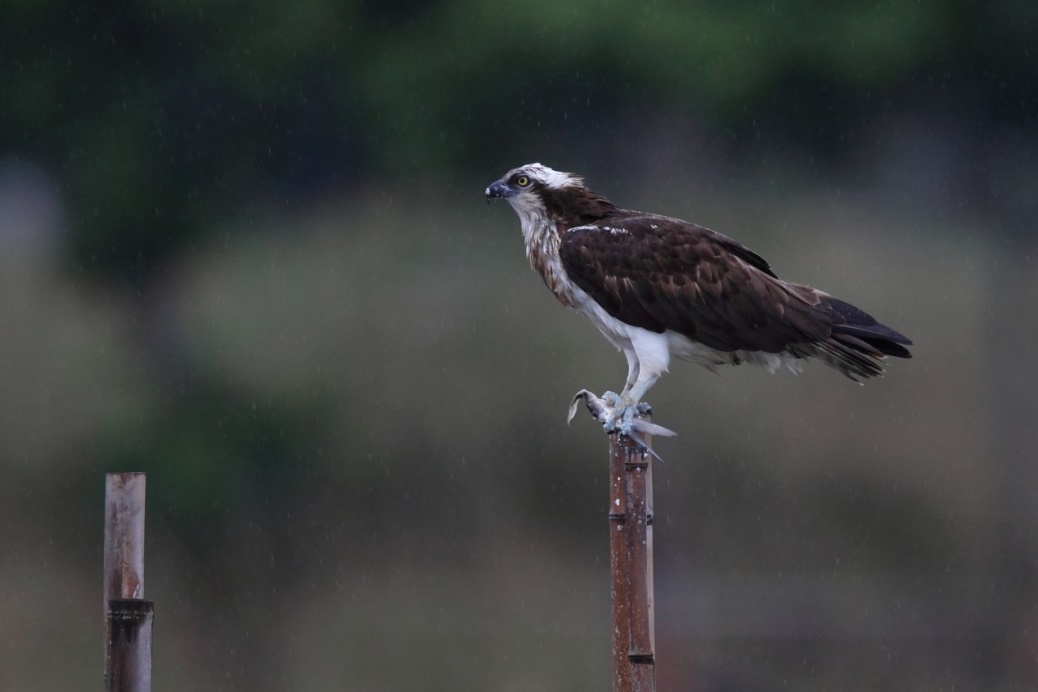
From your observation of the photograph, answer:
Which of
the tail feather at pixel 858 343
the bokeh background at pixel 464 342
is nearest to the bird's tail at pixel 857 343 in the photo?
the tail feather at pixel 858 343

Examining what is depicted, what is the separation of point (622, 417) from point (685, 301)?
3.47 feet

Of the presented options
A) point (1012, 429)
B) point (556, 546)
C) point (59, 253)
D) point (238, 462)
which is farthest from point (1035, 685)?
point (59, 253)

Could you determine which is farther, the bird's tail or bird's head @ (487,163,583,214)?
bird's head @ (487,163,583,214)

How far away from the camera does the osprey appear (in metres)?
6.01

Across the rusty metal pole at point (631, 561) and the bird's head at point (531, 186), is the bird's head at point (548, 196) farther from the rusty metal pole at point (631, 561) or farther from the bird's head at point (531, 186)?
the rusty metal pole at point (631, 561)

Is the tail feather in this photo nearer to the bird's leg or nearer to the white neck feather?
the bird's leg

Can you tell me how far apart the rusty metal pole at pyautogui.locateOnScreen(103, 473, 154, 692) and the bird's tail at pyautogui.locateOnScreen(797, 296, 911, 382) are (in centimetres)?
273

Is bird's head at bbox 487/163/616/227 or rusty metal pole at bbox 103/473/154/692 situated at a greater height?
bird's head at bbox 487/163/616/227

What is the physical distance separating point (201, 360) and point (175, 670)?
9.88 ft

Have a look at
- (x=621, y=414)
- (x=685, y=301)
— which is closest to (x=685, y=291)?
(x=685, y=301)

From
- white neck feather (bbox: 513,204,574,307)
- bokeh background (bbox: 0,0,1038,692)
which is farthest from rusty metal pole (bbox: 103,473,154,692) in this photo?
bokeh background (bbox: 0,0,1038,692)

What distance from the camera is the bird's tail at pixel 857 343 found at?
5922 millimetres

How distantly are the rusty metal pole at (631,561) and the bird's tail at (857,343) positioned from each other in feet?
3.98

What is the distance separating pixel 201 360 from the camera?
12719 millimetres
